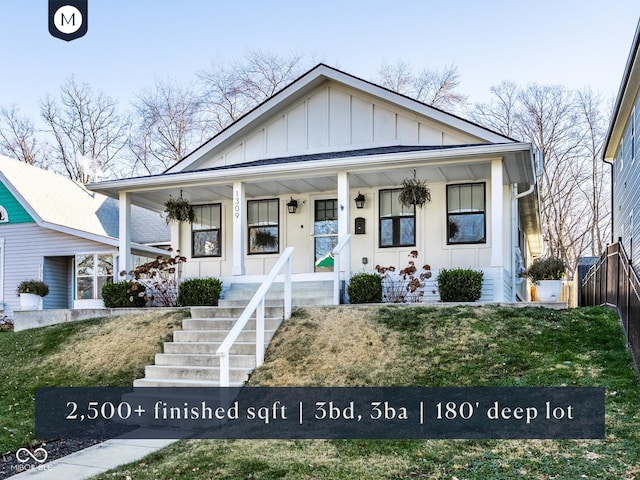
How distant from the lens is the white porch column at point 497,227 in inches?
426

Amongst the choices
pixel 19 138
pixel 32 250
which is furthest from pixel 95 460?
pixel 19 138

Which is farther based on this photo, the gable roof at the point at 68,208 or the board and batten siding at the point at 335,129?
the gable roof at the point at 68,208

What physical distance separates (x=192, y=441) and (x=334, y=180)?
24.2 ft

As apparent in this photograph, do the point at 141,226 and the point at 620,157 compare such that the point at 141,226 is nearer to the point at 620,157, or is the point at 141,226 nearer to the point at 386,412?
the point at 620,157

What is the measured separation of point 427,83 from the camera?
30.3m

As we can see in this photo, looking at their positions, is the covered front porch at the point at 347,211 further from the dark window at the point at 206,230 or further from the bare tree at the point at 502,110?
the bare tree at the point at 502,110

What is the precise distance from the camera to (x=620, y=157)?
16.6m

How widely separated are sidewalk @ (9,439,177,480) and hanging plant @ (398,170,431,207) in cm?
702

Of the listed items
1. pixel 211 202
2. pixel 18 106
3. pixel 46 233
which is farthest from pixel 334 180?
pixel 18 106

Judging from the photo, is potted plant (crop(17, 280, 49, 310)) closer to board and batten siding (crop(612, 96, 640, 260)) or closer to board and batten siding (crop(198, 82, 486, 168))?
board and batten siding (crop(198, 82, 486, 168))

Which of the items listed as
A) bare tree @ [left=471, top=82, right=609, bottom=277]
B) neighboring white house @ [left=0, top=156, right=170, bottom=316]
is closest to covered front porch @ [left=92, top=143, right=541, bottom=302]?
neighboring white house @ [left=0, top=156, right=170, bottom=316]

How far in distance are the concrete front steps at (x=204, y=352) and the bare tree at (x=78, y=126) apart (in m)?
22.8

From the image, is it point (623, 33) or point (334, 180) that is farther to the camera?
point (623, 33)

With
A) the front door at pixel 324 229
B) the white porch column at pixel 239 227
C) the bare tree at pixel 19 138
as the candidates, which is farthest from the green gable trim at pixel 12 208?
the bare tree at pixel 19 138
